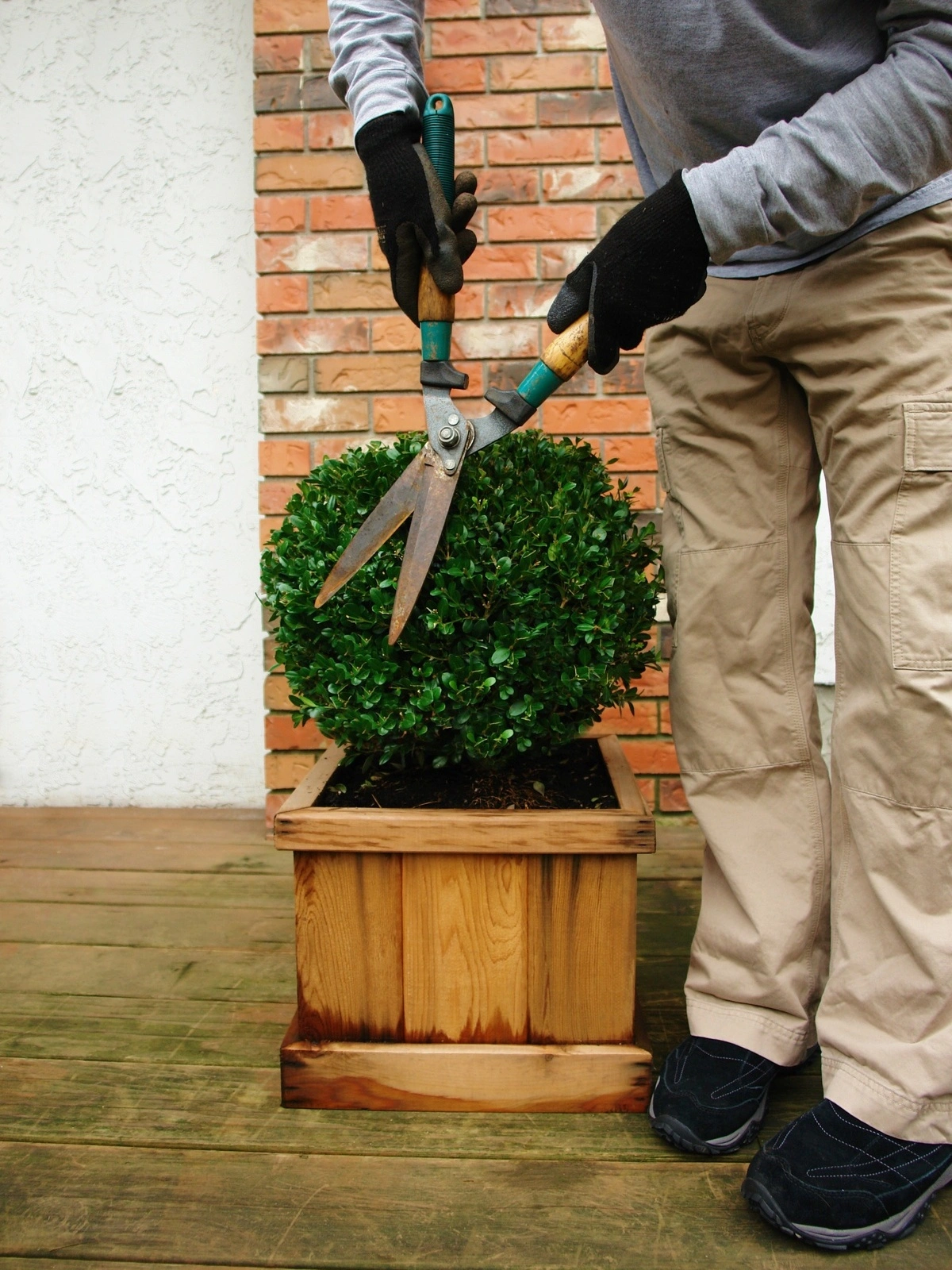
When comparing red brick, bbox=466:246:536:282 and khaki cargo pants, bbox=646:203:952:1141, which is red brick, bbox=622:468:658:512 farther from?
khaki cargo pants, bbox=646:203:952:1141

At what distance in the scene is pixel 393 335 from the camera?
222 cm

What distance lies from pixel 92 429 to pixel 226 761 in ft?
2.83

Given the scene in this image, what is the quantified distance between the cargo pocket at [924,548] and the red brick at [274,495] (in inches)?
57.4

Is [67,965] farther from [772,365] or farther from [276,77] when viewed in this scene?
[276,77]

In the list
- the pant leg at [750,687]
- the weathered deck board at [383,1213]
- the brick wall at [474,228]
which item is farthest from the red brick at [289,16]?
the weathered deck board at [383,1213]

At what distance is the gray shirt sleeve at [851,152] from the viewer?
1033mm

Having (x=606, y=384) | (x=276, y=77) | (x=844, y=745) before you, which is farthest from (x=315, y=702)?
(x=276, y=77)

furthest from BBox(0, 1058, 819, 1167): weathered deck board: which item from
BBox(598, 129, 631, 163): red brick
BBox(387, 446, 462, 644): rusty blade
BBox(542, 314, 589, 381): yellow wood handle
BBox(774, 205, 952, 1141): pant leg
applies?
BBox(598, 129, 631, 163): red brick

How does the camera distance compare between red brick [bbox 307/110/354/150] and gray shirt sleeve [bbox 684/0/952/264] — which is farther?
red brick [bbox 307/110/354/150]

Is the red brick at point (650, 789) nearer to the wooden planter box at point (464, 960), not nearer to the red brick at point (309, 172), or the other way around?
the wooden planter box at point (464, 960)

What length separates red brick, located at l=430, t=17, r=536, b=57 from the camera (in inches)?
84.7

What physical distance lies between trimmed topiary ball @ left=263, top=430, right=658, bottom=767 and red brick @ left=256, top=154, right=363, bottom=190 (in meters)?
1.09

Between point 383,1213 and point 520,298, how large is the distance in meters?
1.76

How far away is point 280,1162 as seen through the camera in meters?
1.17
